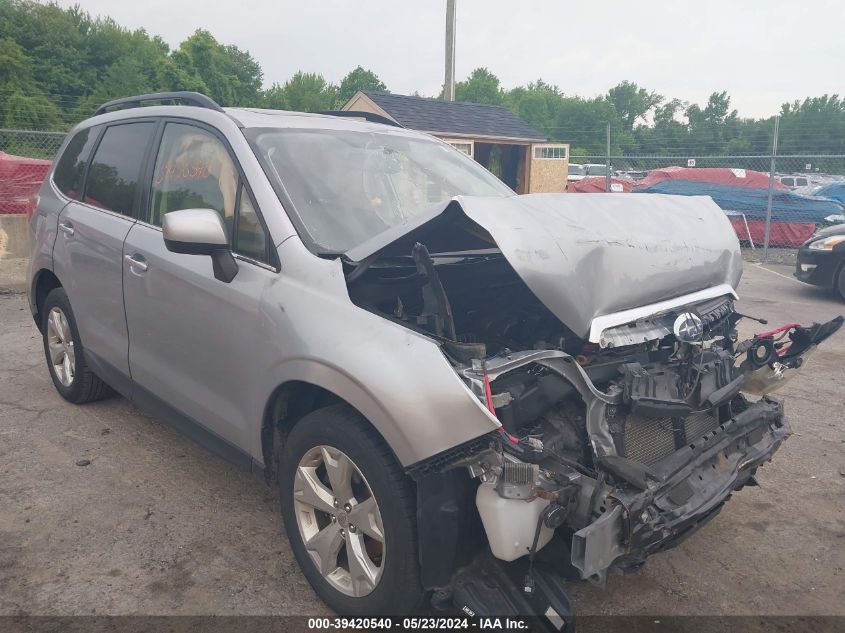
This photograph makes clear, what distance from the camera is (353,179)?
325 cm

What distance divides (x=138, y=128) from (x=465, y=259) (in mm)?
2142

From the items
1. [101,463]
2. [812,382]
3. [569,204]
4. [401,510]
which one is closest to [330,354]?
[401,510]

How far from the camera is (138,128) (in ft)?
12.6

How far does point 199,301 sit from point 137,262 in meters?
0.65

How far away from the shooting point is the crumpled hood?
92.7 inches

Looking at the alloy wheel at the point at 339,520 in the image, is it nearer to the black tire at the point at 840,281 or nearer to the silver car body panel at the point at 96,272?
the silver car body panel at the point at 96,272

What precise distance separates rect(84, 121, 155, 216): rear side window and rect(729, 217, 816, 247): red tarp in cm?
1304

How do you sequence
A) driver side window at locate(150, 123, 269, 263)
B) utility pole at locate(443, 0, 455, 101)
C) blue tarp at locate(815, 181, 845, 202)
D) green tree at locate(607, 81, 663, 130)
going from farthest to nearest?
green tree at locate(607, 81, 663, 130)
blue tarp at locate(815, 181, 845, 202)
utility pole at locate(443, 0, 455, 101)
driver side window at locate(150, 123, 269, 263)

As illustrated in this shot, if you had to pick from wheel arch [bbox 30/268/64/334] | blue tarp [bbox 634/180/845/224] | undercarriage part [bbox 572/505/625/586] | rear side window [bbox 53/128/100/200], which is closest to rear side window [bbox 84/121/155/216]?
rear side window [bbox 53/128/100/200]

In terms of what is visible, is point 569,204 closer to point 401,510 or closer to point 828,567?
point 401,510

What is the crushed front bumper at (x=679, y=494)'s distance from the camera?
2.10 m

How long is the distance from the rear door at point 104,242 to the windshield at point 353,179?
107cm

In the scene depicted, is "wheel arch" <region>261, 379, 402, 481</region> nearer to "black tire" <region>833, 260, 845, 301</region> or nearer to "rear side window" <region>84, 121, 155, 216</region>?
"rear side window" <region>84, 121, 155, 216</region>

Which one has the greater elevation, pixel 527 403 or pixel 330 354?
pixel 330 354
